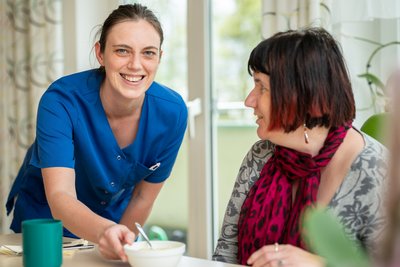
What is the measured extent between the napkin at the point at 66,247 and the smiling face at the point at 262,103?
0.54m

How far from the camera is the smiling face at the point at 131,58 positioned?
1842mm

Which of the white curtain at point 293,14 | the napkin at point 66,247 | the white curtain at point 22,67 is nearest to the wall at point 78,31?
the white curtain at point 22,67

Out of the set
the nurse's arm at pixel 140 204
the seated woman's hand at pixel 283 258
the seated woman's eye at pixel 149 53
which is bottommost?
the nurse's arm at pixel 140 204

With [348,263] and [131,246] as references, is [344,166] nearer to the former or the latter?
[131,246]

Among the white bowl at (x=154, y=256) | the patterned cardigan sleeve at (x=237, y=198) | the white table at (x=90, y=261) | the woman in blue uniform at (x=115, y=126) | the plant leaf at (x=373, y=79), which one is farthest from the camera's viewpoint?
the plant leaf at (x=373, y=79)

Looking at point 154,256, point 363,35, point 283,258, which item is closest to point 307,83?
point 283,258

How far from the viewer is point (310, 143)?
5.02 feet

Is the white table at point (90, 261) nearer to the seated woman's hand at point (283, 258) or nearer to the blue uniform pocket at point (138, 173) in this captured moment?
the seated woman's hand at point (283, 258)

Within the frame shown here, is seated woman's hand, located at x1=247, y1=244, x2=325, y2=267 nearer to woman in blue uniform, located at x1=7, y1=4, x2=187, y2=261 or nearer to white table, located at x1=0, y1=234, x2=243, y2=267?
white table, located at x1=0, y1=234, x2=243, y2=267

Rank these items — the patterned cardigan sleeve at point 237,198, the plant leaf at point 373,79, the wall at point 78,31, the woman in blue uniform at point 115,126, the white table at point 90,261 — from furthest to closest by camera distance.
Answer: the wall at point 78,31, the plant leaf at point 373,79, the woman in blue uniform at point 115,126, the patterned cardigan sleeve at point 237,198, the white table at point 90,261

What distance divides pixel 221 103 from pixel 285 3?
2.50 feet

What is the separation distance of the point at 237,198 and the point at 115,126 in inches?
20.2

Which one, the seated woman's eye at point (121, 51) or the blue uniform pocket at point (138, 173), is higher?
the seated woman's eye at point (121, 51)

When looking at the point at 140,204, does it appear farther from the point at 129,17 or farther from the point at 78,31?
the point at 78,31
